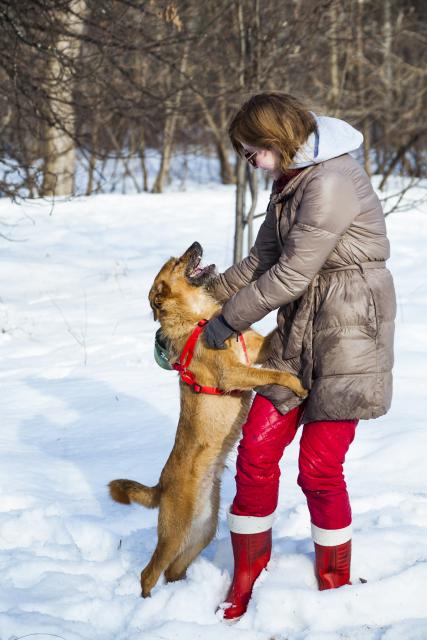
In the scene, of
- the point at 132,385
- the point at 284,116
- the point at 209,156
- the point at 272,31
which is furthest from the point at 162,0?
the point at 209,156

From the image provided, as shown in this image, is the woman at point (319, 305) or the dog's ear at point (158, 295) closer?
the woman at point (319, 305)

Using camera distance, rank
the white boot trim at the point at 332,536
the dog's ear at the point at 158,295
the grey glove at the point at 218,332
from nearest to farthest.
Answer: the white boot trim at the point at 332,536 < the grey glove at the point at 218,332 < the dog's ear at the point at 158,295

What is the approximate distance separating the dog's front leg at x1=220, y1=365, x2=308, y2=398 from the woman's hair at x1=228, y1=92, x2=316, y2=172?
2.75ft

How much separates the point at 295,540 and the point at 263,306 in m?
1.37

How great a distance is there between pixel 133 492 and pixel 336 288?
1.52 metres

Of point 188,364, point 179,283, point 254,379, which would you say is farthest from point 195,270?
point 254,379

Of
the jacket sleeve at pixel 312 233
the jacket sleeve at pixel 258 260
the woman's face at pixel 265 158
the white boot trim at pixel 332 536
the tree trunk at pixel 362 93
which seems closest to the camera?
the jacket sleeve at pixel 312 233

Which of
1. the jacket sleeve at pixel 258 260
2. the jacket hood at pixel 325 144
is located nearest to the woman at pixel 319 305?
the jacket hood at pixel 325 144

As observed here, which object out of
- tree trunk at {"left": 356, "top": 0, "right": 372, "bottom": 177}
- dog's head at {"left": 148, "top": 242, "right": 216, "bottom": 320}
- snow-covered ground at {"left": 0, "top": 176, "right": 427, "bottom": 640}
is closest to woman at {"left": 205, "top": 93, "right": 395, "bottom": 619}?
snow-covered ground at {"left": 0, "top": 176, "right": 427, "bottom": 640}

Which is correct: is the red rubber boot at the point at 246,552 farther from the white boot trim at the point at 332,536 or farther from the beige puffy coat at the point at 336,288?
the beige puffy coat at the point at 336,288

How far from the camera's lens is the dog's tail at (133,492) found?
3.57 meters

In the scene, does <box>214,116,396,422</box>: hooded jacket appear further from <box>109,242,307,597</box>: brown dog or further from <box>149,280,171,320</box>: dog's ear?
<box>149,280,171,320</box>: dog's ear

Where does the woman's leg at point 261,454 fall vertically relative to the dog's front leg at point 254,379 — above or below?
below

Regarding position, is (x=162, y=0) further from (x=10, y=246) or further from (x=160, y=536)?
(x=160, y=536)
